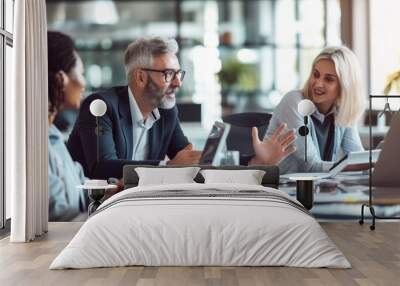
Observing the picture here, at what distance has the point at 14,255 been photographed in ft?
19.0

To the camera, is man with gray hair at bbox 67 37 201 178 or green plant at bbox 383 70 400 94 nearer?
man with gray hair at bbox 67 37 201 178

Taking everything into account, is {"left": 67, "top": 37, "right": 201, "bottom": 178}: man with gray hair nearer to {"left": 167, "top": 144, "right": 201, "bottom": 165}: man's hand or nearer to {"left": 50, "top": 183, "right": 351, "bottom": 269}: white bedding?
{"left": 167, "top": 144, "right": 201, "bottom": 165}: man's hand

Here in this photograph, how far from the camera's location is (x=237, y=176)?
24.2 feet

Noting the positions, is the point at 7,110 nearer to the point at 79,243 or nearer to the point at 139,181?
the point at 139,181

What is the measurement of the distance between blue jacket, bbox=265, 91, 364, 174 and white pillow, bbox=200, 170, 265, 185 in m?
0.79

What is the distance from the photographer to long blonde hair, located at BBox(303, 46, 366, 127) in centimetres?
826

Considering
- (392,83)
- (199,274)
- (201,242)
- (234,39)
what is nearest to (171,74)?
(234,39)

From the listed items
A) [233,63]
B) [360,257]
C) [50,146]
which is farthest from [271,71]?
[360,257]

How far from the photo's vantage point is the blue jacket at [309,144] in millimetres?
8195

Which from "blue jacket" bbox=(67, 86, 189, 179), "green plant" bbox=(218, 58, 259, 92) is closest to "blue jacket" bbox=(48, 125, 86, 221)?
"blue jacket" bbox=(67, 86, 189, 179)

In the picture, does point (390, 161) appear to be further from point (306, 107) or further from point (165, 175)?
point (165, 175)

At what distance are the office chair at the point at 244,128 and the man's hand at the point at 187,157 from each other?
1.32ft

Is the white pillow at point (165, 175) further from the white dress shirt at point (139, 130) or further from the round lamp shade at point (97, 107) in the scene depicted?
the round lamp shade at point (97, 107)

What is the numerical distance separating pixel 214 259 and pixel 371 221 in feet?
11.7
